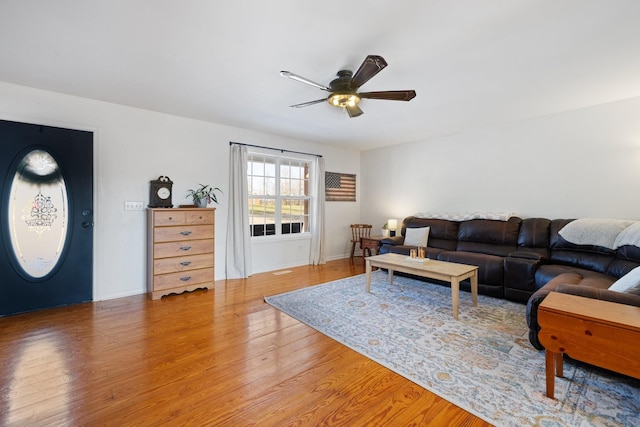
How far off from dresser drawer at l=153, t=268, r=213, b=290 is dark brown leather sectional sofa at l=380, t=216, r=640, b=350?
283 centimetres

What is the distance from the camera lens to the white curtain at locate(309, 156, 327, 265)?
5629 millimetres

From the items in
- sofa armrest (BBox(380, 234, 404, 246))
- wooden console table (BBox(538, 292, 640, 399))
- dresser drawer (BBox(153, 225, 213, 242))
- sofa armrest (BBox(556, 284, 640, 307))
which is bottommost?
wooden console table (BBox(538, 292, 640, 399))

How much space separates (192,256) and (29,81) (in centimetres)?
252

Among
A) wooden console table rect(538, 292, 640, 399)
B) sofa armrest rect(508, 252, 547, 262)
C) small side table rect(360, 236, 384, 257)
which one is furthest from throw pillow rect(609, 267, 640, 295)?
small side table rect(360, 236, 384, 257)

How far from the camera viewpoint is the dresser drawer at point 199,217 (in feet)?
12.6

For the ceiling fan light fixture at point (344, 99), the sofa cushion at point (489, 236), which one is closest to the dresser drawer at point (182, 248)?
the ceiling fan light fixture at point (344, 99)

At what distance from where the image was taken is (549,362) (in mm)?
1725

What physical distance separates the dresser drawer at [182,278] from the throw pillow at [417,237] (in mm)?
3210

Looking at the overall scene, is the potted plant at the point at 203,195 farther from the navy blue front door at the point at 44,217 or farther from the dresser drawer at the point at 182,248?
the navy blue front door at the point at 44,217

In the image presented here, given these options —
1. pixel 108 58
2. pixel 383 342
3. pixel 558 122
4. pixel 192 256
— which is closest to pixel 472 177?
pixel 558 122

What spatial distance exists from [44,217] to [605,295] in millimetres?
5255

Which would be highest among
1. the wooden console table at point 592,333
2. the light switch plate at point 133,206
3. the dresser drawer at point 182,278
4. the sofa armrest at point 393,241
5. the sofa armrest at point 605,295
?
the light switch plate at point 133,206

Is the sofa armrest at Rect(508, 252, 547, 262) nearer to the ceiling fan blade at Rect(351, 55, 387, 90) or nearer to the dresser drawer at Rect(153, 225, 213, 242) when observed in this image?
the ceiling fan blade at Rect(351, 55, 387, 90)

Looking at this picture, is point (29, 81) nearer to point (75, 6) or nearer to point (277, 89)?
point (75, 6)
